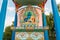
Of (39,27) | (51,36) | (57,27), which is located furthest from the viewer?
(51,36)

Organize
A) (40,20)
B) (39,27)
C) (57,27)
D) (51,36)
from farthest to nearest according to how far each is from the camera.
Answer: (51,36), (40,20), (39,27), (57,27)

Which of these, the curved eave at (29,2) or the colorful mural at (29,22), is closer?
the colorful mural at (29,22)

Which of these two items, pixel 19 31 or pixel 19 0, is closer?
pixel 19 31

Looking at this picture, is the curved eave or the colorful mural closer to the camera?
the colorful mural

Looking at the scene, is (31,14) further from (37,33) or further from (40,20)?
(37,33)

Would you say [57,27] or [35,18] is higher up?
[35,18]

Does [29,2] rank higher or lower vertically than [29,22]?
higher

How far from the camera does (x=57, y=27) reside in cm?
714

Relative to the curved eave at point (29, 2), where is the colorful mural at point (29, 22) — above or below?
below

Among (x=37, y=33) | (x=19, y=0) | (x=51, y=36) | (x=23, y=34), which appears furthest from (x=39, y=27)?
(x=51, y=36)

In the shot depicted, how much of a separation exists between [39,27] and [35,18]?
0.71 meters

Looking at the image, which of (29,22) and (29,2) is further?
(29,2)

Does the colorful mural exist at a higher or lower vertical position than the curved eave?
lower

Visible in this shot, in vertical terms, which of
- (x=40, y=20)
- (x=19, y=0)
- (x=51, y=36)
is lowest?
(x=51, y=36)
